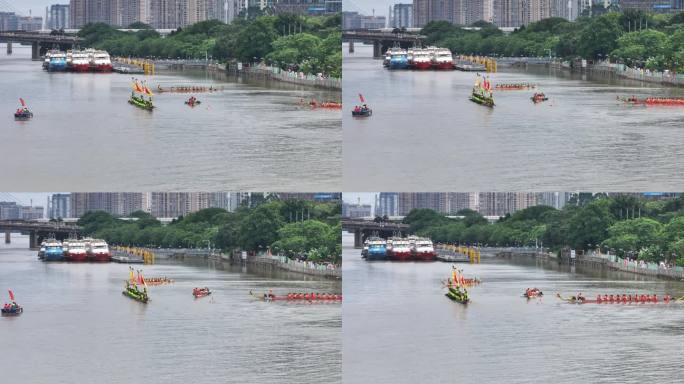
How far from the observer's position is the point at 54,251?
5228 centimetres

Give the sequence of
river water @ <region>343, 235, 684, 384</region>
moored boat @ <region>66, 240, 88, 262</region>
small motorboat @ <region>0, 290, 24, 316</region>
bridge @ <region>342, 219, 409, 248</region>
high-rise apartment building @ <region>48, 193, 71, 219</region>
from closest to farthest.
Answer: river water @ <region>343, 235, 684, 384</region> → small motorboat @ <region>0, 290, 24, 316</region> → bridge @ <region>342, 219, 409, 248</region> → high-rise apartment building @ <region>48, 193, 71, 219</region> → moored boat @ <region>66, 240, 88, 262</region>

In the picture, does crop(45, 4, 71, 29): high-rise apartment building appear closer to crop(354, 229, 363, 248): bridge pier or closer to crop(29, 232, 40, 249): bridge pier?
crop(29, 232, 40, 249): bridge pier

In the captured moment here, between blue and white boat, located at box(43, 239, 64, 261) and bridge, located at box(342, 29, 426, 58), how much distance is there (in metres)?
7.63

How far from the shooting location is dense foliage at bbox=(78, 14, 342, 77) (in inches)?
2020

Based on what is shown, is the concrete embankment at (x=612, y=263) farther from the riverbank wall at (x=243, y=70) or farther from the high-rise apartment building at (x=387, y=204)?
the riverbank wall at (x=243, y=70)

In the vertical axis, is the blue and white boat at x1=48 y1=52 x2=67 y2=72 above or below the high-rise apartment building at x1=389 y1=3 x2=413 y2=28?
below

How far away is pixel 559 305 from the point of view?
50531 millimetres

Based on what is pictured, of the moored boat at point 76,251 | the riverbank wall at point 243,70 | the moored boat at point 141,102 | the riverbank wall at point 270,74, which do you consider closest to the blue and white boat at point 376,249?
the riverbank wall at point 243,70

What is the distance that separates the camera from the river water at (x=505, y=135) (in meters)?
51.0

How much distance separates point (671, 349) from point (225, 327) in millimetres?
Result: 8988

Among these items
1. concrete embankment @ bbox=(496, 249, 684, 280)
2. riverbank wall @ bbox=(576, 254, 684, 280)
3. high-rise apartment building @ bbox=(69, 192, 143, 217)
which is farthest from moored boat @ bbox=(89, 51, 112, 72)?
riverbank wall @ bbox=(576, 254, 684, 280)

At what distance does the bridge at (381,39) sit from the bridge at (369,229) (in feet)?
11.6

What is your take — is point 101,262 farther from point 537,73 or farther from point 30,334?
point 537,73

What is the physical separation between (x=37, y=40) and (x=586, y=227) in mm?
12396
